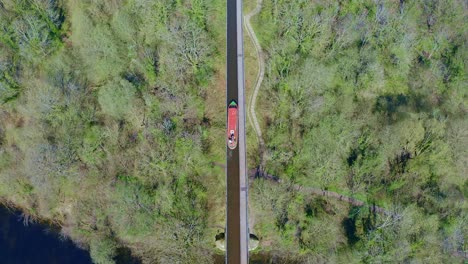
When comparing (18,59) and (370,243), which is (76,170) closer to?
(18,59)

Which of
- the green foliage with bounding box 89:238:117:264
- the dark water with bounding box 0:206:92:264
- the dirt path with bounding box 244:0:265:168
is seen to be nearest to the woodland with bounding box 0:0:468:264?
the green foliage with bounding box 89:238:117:264

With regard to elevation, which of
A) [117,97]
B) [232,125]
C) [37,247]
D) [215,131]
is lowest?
[37,247]

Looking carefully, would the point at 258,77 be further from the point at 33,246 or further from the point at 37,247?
the point at 33,246

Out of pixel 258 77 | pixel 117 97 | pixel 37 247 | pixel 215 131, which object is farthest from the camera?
pixel 258 77

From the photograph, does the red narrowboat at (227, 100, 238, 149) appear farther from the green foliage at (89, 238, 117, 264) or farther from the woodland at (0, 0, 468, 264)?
the green foliage at (89, 238, 117, 264)

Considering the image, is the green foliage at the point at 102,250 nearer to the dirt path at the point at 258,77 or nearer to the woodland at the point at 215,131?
the woodland at the point at 215,131

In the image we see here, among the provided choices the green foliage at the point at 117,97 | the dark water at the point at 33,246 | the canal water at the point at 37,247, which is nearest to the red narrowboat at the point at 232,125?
the green foliage at the point at 117,97

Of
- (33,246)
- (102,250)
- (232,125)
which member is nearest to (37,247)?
(33,246)
